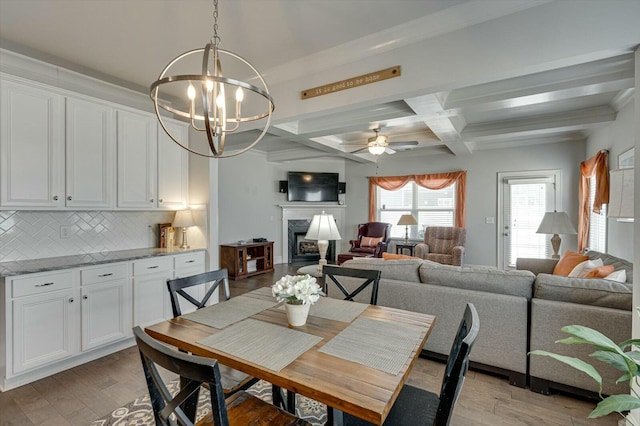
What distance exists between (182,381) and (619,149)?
206 inches

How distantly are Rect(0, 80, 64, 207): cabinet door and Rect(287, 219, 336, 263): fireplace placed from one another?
5.29 metres

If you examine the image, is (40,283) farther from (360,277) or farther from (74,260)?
(360,277)

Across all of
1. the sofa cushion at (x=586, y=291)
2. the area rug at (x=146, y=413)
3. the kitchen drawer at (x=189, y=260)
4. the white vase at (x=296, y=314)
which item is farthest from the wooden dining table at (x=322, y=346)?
the kitchen drawer at (x=189, y=260)

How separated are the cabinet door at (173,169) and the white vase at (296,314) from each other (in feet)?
8.70

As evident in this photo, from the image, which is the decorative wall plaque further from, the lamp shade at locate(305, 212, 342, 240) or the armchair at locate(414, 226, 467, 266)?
the armchair at locate(414, 226, 467, 266)

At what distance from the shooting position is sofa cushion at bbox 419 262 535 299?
2422mm

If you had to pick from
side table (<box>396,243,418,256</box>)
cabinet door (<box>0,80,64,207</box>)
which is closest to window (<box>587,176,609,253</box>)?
side table (<box>396,243,418,256</box>)

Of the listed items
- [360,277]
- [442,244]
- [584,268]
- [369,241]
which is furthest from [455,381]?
[369,241]

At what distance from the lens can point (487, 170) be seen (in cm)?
642

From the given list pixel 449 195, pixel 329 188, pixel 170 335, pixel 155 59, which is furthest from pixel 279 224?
pixel 170 335

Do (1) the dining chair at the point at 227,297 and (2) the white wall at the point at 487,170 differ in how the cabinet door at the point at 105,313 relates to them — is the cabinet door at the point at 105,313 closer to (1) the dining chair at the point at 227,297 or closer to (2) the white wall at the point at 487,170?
(1) the dining chair at the point at 227,297

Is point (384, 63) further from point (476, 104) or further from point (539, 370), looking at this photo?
point (539, 370)

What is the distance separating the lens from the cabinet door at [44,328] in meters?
2.33

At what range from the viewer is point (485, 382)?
246 cm
